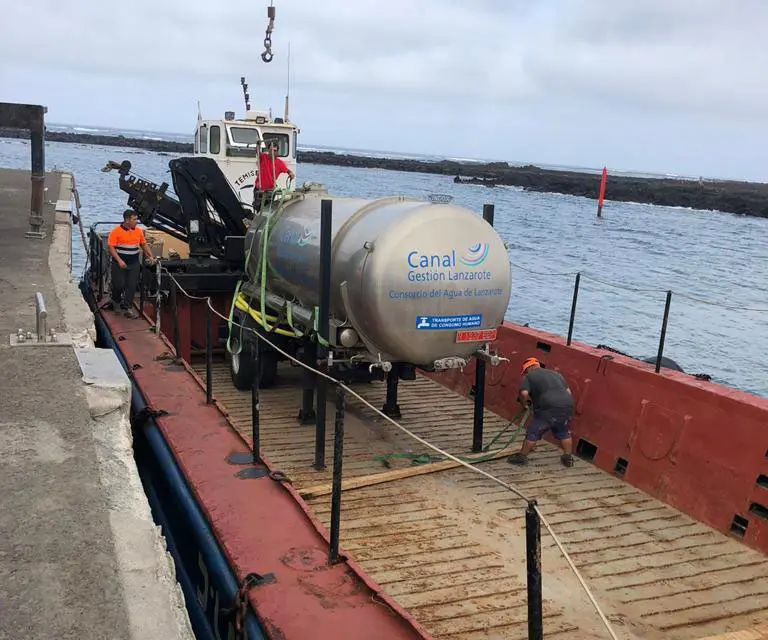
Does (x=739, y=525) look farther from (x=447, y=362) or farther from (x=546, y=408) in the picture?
(x=447, y=362)

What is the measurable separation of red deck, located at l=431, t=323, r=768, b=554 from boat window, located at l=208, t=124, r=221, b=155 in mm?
7349

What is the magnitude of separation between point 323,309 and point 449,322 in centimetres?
110

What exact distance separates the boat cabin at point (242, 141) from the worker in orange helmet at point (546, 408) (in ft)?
23.9

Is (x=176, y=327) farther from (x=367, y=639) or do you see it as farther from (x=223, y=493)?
(x=367, y=639)

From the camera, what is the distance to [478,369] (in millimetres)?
6977

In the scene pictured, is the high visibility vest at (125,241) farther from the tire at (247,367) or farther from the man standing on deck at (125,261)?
the tire at (247,367)

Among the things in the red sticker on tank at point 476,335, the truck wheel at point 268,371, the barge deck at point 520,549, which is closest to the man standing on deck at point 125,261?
the truck wheel at point 268,371

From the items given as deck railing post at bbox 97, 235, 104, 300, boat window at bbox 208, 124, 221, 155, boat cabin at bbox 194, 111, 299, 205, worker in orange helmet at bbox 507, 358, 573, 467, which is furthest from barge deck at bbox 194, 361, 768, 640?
boat window at bbox 208, 124, 221, 155

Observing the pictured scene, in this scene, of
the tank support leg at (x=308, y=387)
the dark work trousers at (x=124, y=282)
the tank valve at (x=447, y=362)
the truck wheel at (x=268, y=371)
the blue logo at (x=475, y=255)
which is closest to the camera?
the blue logo at (x=475, y=255)

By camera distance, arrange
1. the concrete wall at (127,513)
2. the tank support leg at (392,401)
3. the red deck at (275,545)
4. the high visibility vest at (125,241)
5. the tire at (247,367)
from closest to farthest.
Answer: the concrete wall at (127,513)
the red deck at (275,545)
the tank support leg at (392,401)
the tire at (247,367)
the high visibility vest at (125,241)

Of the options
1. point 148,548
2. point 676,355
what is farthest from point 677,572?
point 676,355

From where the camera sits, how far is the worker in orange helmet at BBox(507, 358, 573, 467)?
6.76 m

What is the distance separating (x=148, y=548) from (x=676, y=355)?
53.5 ft

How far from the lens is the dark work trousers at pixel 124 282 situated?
9.75 metres
